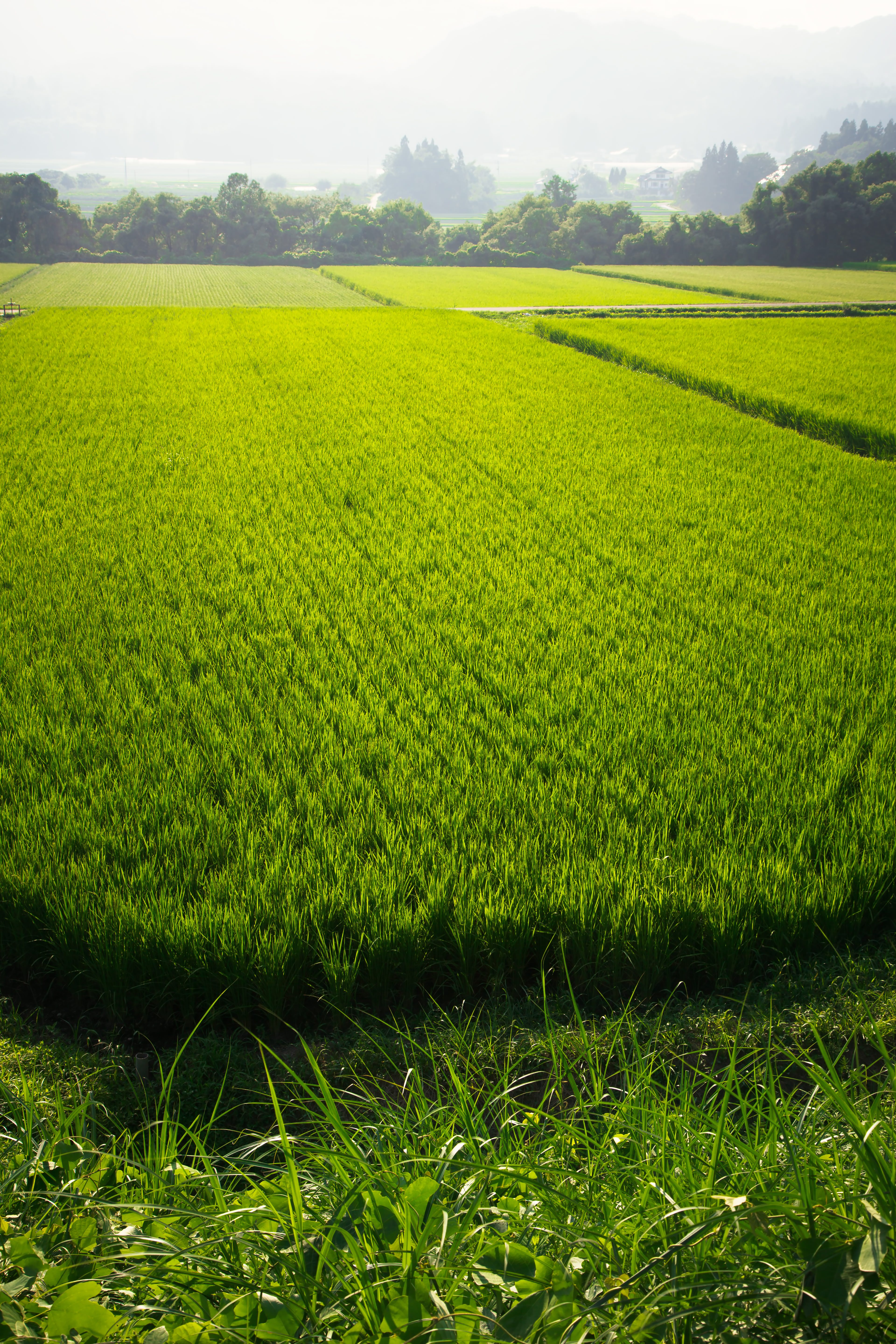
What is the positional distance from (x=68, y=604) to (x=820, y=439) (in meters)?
9.97

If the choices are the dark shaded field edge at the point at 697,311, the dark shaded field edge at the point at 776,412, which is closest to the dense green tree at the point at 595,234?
the dark shaded field edge at the point at 697,311

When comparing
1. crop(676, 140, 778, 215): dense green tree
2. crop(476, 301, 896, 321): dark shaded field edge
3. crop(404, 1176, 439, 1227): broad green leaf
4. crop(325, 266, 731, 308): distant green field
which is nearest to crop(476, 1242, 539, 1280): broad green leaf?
crop(404, 1176, 439, 1227): broad green leaf

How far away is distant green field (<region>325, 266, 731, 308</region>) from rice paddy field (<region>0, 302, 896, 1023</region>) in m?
24.4

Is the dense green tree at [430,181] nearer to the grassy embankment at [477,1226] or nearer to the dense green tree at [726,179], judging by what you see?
the dense green tree at [726,179]

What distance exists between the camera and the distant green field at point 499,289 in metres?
30.5

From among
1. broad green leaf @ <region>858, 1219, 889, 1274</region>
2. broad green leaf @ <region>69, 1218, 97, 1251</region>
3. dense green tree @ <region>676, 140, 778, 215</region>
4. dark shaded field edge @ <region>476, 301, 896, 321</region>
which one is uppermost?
dense green tree @ <region>676, 140, 778, 215</region>

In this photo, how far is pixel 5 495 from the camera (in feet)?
22.9

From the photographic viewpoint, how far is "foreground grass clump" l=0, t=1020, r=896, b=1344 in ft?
3.34

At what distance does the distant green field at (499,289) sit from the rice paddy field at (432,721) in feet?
80.1

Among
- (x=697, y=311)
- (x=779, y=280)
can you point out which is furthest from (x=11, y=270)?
(x=779, y=280)

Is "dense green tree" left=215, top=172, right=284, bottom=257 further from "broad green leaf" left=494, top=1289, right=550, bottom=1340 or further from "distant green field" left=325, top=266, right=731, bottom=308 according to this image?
"broad green leaf" left=494, top=1289, right=550, bottom=1340

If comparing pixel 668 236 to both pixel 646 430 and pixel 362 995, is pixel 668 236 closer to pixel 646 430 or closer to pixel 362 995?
pixel 646 430

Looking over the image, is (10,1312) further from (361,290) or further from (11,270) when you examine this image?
(11,270)

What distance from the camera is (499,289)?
1415 inches
